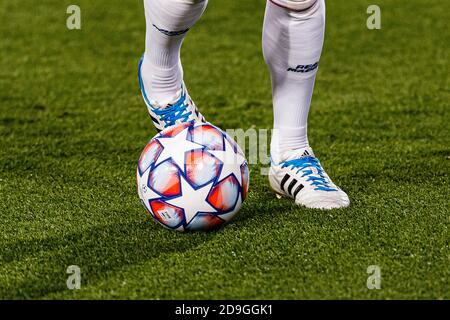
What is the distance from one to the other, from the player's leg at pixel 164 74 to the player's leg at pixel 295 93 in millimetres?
329

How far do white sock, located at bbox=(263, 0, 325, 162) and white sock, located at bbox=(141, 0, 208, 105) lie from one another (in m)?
0.31

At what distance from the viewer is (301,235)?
10.5 ft

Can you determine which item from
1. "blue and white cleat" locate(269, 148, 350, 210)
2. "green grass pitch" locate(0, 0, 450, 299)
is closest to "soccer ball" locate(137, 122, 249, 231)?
"green grass pitch" locate(0, 0, 450, 299)

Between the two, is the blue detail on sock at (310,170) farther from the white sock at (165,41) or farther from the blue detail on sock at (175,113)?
the white sock at (165,41)

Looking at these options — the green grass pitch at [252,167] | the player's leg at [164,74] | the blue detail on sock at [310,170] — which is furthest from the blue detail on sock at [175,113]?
the blue detail on sock at [310,170]

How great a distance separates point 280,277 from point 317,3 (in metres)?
1.24

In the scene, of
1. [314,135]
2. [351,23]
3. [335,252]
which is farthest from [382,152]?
[351,23]

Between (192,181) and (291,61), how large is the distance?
77 centimetres

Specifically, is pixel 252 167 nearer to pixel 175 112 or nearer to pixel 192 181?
pixel 175 112

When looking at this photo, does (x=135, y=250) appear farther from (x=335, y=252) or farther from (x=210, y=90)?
(x=210, y=90)

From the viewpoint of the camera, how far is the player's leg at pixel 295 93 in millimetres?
3562

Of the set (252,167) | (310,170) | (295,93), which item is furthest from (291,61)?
(252,167)

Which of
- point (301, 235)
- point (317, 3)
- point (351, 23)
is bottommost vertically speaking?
point (351, 23)

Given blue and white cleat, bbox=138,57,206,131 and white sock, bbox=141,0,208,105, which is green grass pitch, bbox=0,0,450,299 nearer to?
blue and white cleat, bbox=138,57,206,131
